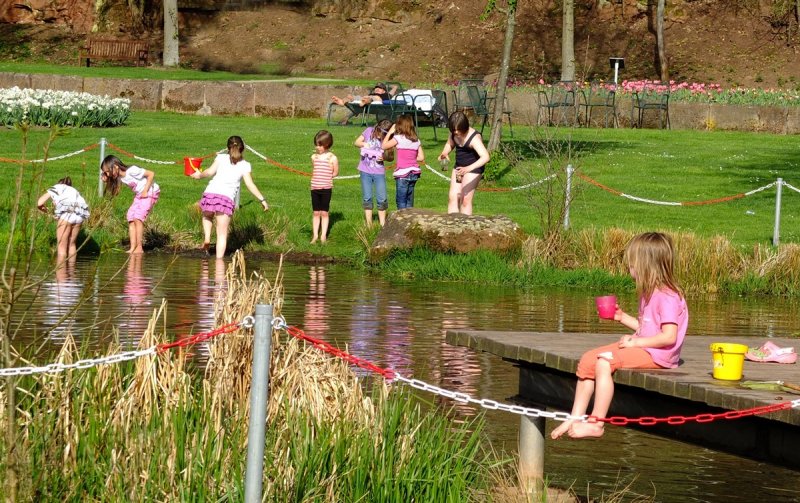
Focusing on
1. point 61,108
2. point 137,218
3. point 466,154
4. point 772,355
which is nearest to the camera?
point 772,355

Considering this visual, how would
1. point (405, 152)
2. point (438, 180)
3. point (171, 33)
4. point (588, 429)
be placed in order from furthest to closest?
1. point (171, 33)
2. point (438, 180)
3. point (405, 152)
4. point (588, 429)

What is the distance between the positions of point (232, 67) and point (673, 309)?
4129 cm

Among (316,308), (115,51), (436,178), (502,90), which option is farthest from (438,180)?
(115,51)

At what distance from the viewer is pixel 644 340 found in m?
7.93

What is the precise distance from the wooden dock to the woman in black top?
8334mm

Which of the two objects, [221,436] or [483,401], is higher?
[483,401]

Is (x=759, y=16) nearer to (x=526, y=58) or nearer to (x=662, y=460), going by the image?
(x=526, y=58)

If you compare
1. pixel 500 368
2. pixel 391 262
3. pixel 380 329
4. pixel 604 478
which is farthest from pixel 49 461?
pixel 391 262

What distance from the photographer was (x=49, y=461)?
275 inches

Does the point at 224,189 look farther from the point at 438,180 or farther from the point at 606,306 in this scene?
the point at 606,306

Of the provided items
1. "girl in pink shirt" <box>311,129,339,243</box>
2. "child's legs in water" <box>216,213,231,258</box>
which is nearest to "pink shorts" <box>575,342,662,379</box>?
"child's legs in water" <box>216,213,231,258</box>

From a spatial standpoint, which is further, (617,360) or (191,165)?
(191,165)

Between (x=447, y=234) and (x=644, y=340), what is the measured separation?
34.5 feet

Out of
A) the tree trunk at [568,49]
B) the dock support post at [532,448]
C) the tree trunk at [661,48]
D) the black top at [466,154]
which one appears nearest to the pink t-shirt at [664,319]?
the dock support post at [532,448]
